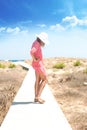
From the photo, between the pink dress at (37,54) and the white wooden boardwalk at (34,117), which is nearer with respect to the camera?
the white wooden boardwalk at (34,117)

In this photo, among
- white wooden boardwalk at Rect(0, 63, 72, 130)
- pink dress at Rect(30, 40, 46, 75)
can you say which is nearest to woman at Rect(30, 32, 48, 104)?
pink dress at Rect(30, 40, 46, 75)

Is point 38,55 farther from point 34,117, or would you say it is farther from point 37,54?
point 34,117

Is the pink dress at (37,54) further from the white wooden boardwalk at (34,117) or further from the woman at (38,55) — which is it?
the white wooden boardwalk at (34,117)

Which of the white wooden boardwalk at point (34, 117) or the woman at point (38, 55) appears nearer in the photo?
the white wooden boardwalk at point (34, 117)

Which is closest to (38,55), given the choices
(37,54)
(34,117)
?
(37,54)

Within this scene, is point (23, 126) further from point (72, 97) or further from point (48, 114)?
point (72, 97)

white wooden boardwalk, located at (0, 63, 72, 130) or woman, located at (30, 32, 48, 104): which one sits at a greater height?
woman, located at (30, 32, 48, 104)

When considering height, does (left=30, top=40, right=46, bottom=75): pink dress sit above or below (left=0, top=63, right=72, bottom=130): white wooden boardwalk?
above

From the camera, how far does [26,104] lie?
10133 mm

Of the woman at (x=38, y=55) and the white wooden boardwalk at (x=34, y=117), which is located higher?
the woman at (x=38, y=55)

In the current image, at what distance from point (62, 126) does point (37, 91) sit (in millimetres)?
2910

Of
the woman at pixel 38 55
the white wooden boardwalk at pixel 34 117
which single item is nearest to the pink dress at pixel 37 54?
the woman at pixel 38 55

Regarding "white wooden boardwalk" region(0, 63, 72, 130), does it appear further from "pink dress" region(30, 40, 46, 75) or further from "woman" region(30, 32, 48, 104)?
"pink dress" region(30, 40, 46, 75)

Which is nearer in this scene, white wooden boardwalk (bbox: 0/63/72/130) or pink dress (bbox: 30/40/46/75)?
white wooden boardwalk (bbox: 0/63/72/130)
